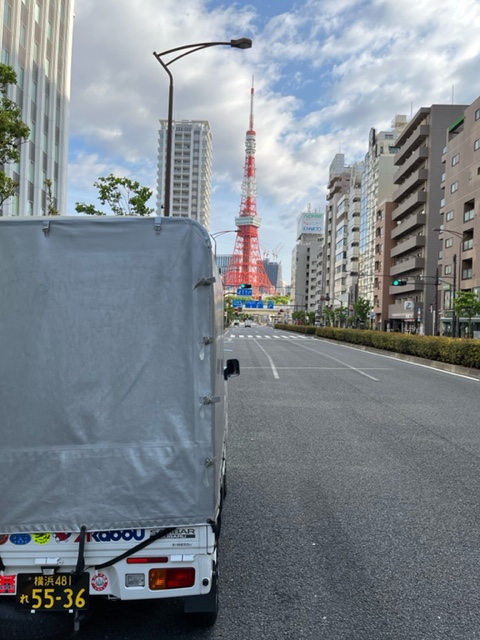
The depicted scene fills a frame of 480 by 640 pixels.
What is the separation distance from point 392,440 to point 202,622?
5.28 meters

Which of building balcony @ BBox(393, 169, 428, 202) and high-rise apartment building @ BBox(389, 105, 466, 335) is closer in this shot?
high-rise apartment building @ BBox(389, 105, 466, 335)

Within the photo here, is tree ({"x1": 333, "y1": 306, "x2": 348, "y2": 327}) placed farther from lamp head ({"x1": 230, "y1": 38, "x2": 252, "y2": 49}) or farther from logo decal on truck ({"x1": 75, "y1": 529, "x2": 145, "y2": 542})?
logo decal on truck ({"x1": 75, "y1": 529, "x2": 145, "y2": 542})

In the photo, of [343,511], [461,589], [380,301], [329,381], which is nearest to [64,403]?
[461,589]

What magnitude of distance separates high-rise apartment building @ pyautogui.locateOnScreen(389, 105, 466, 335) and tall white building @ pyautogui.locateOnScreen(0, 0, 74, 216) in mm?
40593

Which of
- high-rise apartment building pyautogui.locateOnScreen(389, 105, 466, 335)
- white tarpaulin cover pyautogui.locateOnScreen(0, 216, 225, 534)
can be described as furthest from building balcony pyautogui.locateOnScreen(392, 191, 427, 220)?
white tarpaulin cover pyautogui.locateOnScreen(0, 216, 225, 534)

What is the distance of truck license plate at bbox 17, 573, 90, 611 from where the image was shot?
8.00 ft

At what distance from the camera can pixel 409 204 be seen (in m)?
66.6

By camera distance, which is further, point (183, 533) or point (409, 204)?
point (409, 204)

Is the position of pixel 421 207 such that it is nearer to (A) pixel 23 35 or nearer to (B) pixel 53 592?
(A) pixel 23 35

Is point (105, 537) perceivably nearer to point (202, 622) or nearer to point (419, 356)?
point (202, 622)

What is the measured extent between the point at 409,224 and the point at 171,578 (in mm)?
69426

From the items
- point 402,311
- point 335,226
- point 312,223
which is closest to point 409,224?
point 402,311

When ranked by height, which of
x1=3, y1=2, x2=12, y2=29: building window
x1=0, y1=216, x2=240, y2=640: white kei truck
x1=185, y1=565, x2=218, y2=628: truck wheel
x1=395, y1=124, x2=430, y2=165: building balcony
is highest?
x1=395, y1=124, x2=430, y2=165: building balcony

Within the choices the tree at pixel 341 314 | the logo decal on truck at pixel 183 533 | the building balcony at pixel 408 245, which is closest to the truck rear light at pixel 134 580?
the logo decal on truck at pixel 183 533
